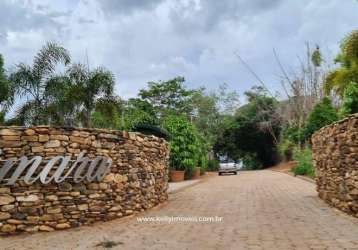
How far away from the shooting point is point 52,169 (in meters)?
8.91

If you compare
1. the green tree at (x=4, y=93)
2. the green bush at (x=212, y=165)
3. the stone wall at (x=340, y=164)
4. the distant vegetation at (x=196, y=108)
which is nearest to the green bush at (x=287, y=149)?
the distant vegetation at (x=196, y=108)

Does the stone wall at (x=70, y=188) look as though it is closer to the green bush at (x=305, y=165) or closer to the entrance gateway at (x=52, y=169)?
the entrance gateway at (x=52, y=169)

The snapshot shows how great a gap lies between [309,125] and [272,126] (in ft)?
59.7

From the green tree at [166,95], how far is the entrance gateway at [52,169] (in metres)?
28.0

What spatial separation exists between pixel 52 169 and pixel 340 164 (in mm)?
6475

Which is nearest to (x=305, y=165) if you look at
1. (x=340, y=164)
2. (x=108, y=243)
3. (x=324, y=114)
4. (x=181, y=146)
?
(x=324, y=114)

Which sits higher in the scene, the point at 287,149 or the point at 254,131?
the point at 254,131

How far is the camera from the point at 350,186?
9570mm

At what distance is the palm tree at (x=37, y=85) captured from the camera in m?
12.9

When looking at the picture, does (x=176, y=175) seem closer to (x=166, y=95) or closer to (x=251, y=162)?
(x=166, y=95)

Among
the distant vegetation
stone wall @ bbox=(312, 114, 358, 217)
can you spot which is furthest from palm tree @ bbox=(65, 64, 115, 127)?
stone wall @ bbox=(312, 114, 358, 217)

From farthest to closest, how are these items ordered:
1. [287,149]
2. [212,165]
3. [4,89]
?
[212,165] < [287,149] < [4,89]

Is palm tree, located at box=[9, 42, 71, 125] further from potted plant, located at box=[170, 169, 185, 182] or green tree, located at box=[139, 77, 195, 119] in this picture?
green tree, located at box=[139, 77, 195, 119]

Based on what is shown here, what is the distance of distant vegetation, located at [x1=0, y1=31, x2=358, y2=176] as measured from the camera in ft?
43.3
